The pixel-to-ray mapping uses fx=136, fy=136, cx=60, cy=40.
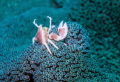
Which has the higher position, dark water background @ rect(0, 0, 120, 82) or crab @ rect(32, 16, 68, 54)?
dark water background @ rect(0, 0, 120, 82)

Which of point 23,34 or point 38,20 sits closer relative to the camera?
point 23,34

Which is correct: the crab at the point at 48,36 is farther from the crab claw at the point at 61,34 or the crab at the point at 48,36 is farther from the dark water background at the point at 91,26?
the dark water background at the point at 91,26

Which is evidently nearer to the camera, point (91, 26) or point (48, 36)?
point (48, 36)

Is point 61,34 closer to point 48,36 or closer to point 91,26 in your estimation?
point 48,36

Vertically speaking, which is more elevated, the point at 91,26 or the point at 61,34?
the point at 91,26

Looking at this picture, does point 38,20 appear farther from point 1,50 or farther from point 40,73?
point 40,73

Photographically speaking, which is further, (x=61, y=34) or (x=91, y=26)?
(x=91, y=26)

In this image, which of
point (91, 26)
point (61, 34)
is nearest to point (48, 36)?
point (61, 34)

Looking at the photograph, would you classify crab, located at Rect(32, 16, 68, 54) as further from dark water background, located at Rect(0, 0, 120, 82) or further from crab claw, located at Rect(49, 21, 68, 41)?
dark water background, located at Rect(0, 0, 120, 82)

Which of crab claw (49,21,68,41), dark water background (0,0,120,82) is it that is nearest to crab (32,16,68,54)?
crab claw (49,21,68,41)

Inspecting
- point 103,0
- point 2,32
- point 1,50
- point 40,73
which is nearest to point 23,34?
point 2,32

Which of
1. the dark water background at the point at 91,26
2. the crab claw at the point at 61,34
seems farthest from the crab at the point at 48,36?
the dark water background at the point at 91,26
